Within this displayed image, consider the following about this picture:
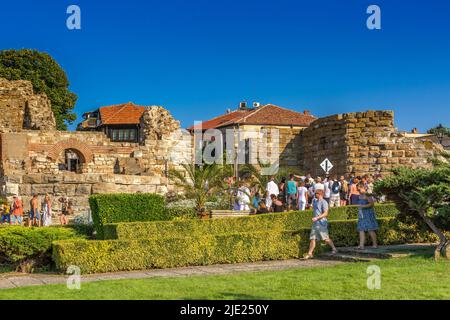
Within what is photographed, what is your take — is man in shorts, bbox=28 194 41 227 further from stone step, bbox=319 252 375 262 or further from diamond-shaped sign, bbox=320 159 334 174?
stone step, bbox=319 252 375 262

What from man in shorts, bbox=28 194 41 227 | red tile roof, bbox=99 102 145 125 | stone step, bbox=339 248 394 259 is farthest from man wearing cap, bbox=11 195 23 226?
red tile roof, bbox=99 102 145 125

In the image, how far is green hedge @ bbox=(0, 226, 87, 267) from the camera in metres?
13.6

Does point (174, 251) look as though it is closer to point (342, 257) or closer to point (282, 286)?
point (342, 257)

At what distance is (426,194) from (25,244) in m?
8.30

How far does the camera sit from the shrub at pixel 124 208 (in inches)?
701

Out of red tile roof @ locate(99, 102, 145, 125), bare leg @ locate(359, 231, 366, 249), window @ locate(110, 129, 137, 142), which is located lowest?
bare leg @ locate(359, 231, 366, 249)

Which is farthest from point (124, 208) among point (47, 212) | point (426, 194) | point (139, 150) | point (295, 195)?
point (139, 150)

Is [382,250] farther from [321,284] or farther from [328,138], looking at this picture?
[328,138]

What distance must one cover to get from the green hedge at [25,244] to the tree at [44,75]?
39007mm

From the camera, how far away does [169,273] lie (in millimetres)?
12547

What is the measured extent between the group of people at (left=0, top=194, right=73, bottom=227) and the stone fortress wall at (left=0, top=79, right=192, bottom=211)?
3.67 metres

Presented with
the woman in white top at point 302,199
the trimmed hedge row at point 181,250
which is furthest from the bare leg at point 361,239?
the woman in white top at point 302,199
